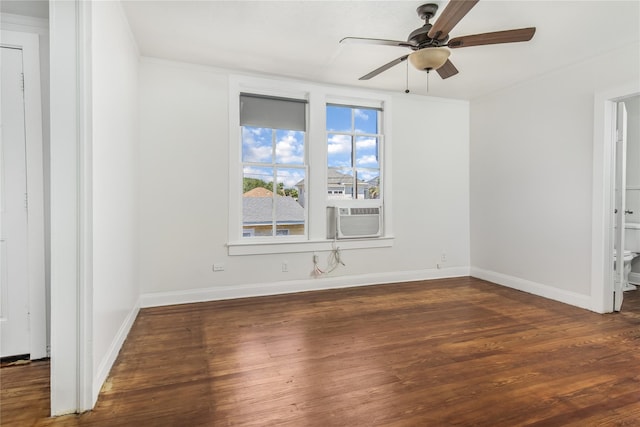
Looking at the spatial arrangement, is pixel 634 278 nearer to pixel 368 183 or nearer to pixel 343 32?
pixel 368 183

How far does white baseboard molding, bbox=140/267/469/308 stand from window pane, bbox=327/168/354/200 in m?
1.09

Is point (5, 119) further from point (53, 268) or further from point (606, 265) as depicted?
point (606, 265)

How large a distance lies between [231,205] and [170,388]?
7.03 ft

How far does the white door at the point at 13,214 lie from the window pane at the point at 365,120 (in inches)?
134

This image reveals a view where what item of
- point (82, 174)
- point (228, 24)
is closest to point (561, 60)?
point (228, 24)

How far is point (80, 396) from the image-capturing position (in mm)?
1718

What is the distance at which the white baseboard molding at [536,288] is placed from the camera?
3.45 m

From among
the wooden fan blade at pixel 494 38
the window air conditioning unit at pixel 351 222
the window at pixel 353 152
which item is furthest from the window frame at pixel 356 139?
the wooden fan blade at pixel 494 38

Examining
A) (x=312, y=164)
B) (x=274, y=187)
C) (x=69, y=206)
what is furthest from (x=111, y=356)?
(x=312, y=164)

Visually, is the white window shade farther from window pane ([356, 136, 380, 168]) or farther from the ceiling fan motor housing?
the ceiling fan motor housing

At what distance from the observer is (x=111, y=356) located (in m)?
2.19

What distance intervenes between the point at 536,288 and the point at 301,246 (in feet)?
9.51

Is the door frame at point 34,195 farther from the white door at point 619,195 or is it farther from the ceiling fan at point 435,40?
the white door at point 619,195

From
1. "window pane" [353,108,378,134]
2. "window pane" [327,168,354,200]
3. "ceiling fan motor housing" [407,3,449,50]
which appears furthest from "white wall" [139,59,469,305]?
"ceiling fan motor housing" [407,3,449,50]
